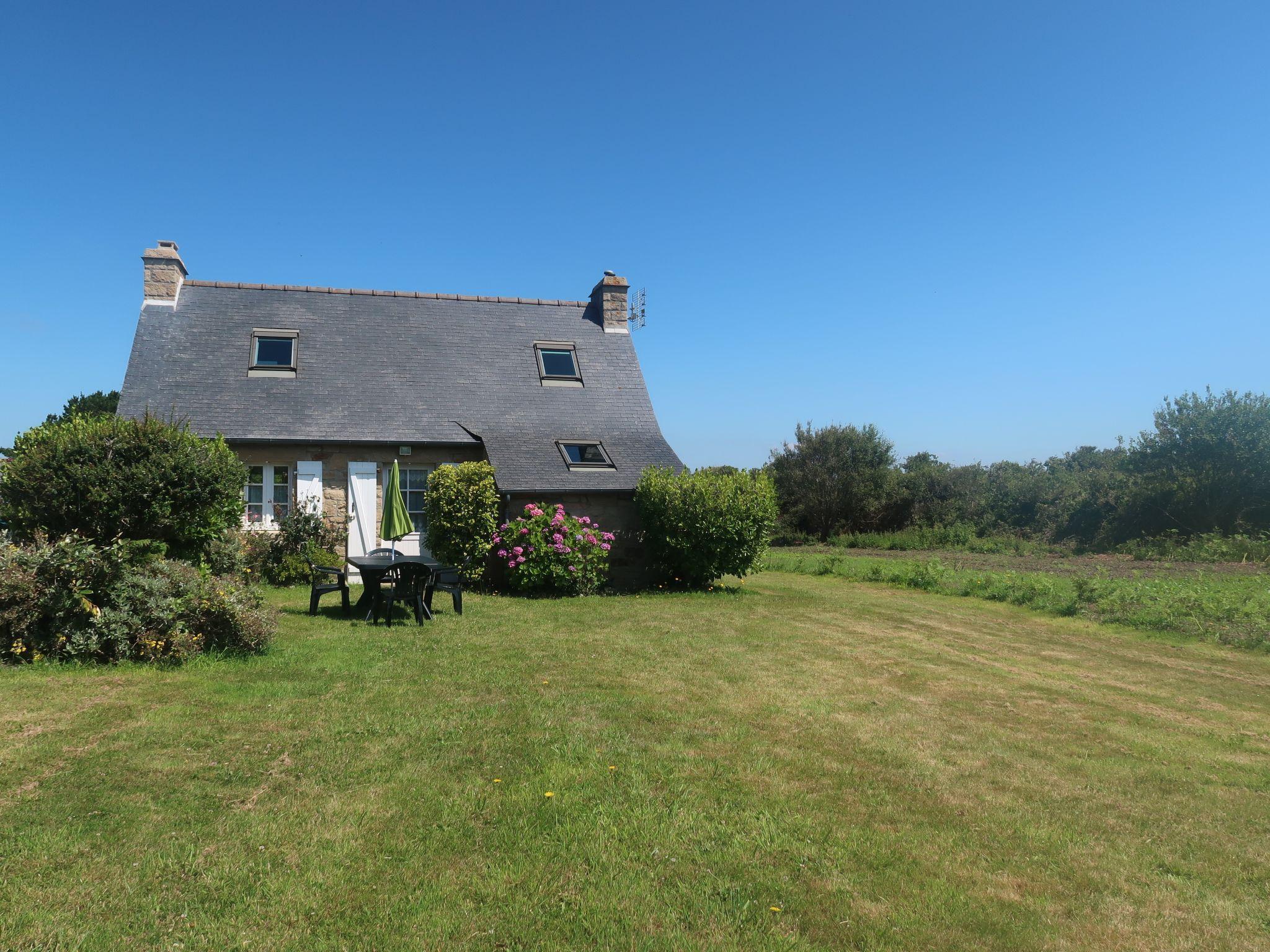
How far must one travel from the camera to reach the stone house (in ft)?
44.8

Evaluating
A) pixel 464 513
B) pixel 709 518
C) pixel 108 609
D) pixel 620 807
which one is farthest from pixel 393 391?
pixel 620 807

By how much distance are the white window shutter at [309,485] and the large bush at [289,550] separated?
0.14 meters

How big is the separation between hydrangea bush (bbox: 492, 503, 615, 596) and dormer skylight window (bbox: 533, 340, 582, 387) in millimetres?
4291

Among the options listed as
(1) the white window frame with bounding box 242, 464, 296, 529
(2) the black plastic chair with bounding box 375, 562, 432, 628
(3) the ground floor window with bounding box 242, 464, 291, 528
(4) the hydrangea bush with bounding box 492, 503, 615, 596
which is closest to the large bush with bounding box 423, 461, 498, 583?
(4) the hydrangea bush with bounding box 492, 503, 615, 596

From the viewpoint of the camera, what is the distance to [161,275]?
15.4 meters

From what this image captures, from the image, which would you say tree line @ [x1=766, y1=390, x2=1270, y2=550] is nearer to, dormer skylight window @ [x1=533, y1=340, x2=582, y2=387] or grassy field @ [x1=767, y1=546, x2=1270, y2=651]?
grassy field @ [x1=767, y1=546, x2=1270, y2=651]

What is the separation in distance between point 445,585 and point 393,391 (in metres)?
6.38

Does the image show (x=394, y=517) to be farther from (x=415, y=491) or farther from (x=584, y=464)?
Result: (x=584, y=464)

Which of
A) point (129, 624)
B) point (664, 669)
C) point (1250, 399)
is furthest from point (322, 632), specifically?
point (1250, 399)

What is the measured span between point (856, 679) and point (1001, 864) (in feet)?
11.9

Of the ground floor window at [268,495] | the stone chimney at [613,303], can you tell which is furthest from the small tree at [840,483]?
the ground floor window at [268,495]

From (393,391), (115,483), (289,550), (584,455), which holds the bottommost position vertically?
(289,550)

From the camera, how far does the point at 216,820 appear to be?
380cm

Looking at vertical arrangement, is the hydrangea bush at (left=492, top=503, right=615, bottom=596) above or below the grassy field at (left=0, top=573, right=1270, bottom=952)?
above
